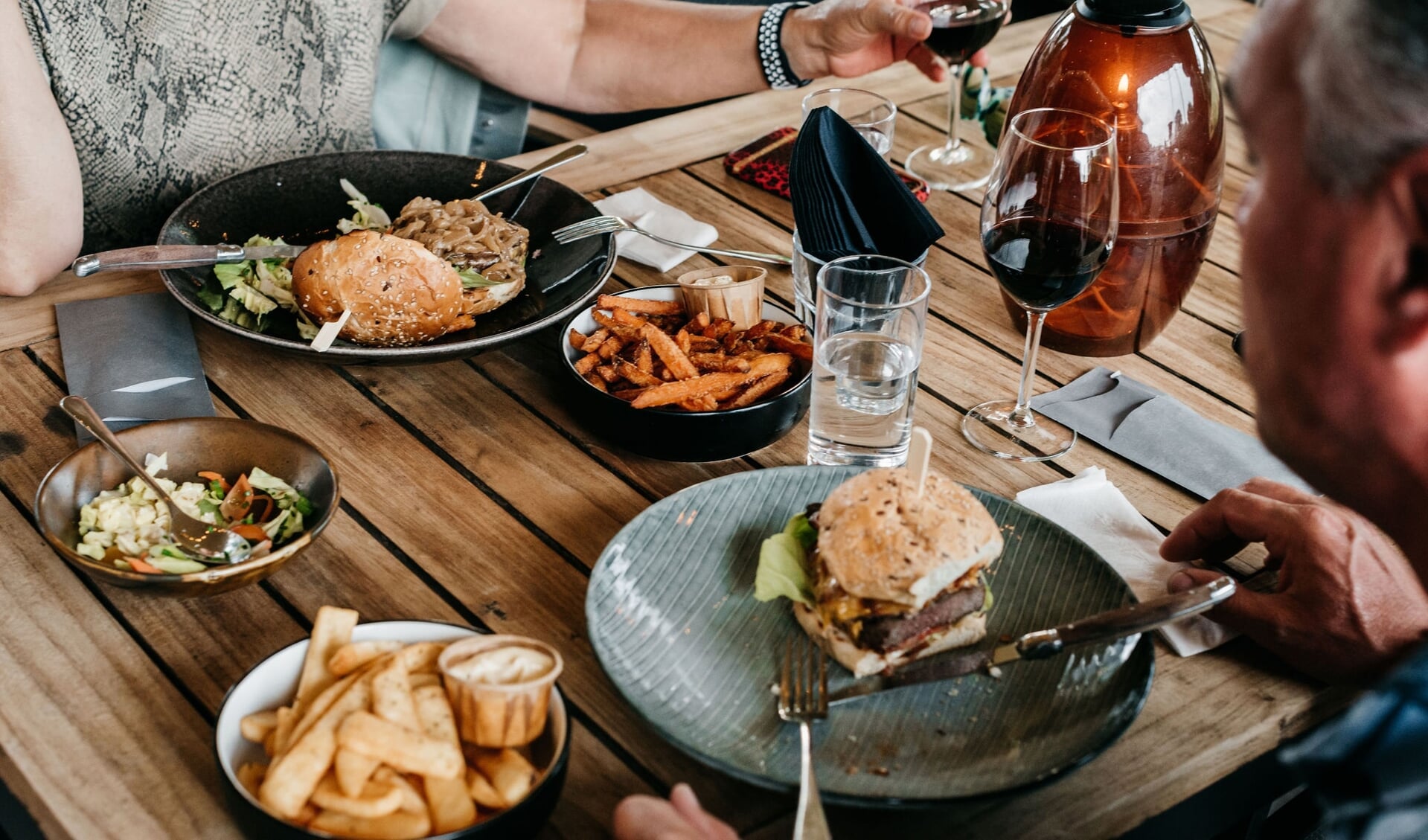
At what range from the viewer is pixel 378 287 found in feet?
4.71

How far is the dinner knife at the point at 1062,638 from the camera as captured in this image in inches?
A: 40.5

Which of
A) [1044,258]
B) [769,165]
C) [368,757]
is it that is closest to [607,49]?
[769,165]

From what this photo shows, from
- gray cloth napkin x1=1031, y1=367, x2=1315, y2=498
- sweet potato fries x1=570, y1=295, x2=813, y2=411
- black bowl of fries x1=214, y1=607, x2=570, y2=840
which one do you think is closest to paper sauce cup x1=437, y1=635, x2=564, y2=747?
black bowl of fries x1=214, y1=607, x2=570, y2=840

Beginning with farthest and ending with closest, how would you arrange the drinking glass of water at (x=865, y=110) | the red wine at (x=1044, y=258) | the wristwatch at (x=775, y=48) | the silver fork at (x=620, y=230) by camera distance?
1. the wristwatch at (x=775, y=48)
2. the drinking glass of water at (x=865, y=110)
3. the silver fork at (x=620, y=230)
4. the red wine at (x=1044, y=258)

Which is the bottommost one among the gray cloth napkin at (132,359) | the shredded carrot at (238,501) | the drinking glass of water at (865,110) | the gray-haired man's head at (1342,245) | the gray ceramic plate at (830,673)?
the gray cloth napkin at (132,359)

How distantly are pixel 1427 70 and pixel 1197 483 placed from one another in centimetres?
79

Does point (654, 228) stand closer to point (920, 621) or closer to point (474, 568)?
point (474, 568)

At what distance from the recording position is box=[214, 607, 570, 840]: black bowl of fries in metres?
0.84

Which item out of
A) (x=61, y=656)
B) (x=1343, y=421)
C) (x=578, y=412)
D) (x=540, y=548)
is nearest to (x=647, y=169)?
(x=578, y=412)

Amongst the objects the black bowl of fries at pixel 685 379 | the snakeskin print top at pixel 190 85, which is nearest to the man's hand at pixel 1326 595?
the black bowl of fries at pixel 685 379

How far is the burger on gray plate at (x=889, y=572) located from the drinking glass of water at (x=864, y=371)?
0.64 feet

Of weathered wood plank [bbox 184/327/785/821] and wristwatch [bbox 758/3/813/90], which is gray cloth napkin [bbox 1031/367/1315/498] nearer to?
weathered wood plank [bbox 184/327/785/821]

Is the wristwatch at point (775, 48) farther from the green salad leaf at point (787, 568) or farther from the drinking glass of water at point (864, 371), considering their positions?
the green salad leaf at point (787, 568)

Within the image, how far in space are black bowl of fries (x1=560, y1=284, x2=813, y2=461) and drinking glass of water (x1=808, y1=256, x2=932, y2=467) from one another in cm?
6
